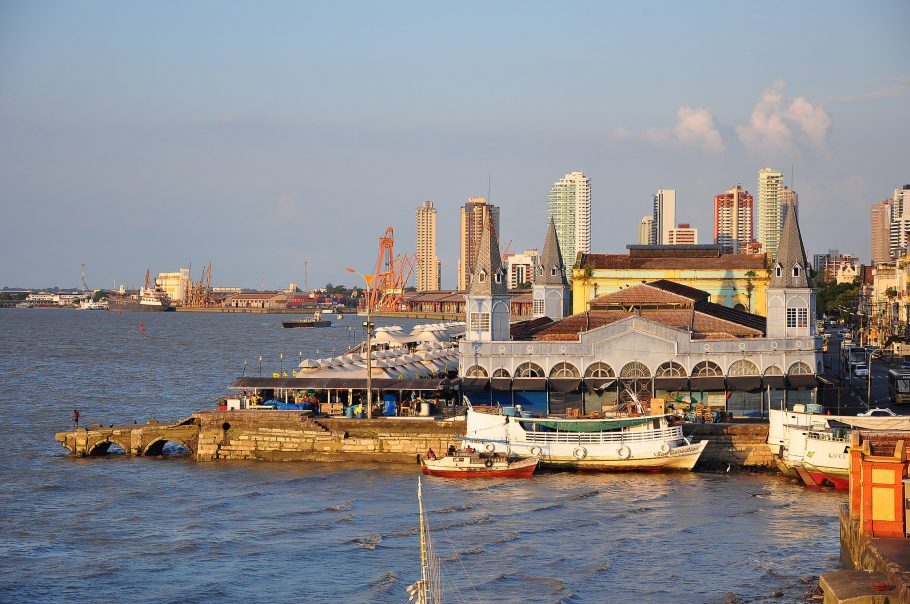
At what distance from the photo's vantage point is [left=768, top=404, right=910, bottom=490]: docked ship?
53.0 m

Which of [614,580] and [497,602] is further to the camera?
[614,580]

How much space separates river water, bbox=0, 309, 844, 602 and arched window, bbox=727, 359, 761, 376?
10.5 metres

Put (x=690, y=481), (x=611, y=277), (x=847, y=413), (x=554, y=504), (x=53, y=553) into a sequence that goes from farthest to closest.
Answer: (x=611, y=277), (x=847, y=413), (x=690, y=481), (x=554, y=504), (x=53, y=553)

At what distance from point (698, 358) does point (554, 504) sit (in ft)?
60.6

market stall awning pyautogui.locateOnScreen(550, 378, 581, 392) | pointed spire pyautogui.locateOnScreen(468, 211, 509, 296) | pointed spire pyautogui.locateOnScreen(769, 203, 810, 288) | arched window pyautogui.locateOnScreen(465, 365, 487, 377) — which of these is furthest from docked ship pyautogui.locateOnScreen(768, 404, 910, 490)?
pointed spire pyautogui.locateOnScreen(468, 211, 509, 296)

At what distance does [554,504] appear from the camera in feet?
168

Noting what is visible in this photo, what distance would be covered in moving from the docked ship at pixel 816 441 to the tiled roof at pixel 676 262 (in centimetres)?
4270

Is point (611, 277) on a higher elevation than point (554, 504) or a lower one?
higher

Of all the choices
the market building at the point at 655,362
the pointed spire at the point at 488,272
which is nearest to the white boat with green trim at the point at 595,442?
the market building at the point at 655,362

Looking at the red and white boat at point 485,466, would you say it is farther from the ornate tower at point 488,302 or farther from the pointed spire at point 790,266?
the pointed spire at point 790,266

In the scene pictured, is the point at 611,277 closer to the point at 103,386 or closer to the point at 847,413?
the point at 847,413

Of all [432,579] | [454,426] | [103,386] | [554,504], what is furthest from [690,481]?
[103,386]

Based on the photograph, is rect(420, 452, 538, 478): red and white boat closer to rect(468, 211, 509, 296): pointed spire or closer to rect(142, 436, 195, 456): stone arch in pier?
rect(142, 436, 195, 456): stone arch in pier

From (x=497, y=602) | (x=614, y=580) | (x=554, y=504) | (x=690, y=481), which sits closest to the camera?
(x=497, y=602)
